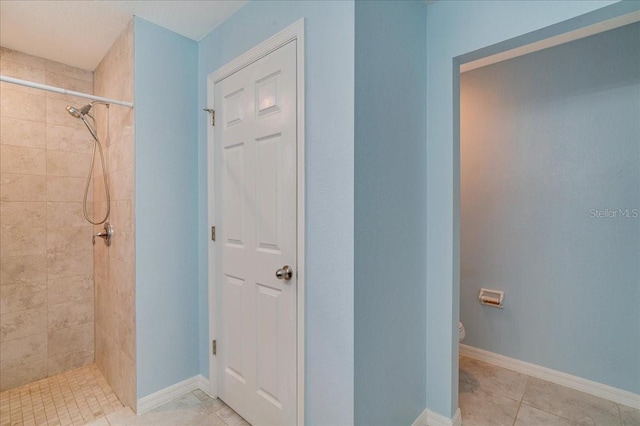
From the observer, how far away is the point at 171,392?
197cm

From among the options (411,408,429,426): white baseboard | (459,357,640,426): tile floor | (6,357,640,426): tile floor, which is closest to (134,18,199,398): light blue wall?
(6,357,640,426): tile floor

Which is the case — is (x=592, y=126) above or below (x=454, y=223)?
above

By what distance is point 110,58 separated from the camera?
7.18 ft

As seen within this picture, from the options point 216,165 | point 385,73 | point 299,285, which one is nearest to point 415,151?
point 385,73

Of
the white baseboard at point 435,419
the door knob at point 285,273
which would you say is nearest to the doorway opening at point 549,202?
the white baseboard at point 435,419

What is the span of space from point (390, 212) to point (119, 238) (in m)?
1.72

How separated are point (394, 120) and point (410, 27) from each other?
539mm

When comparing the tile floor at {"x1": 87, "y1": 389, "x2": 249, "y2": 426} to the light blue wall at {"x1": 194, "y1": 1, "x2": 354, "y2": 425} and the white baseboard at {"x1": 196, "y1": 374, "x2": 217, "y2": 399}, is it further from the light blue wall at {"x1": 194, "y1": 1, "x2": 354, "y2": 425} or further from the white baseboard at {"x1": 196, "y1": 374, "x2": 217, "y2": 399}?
the light blue wall at {"x1": 194, "y1": 1, "x2": 354, "y2": 425}

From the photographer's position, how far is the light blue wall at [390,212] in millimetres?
1321

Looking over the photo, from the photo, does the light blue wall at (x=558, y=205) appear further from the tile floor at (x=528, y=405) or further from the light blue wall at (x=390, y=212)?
the light blue wall at (x=390, y=212)

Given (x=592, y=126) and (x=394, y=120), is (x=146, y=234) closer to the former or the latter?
(x=394, y=120)

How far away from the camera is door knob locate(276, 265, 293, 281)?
1509mm

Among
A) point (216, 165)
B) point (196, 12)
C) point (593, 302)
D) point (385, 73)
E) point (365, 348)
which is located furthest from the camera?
point (593, 302)

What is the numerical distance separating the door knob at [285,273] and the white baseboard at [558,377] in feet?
6.45
